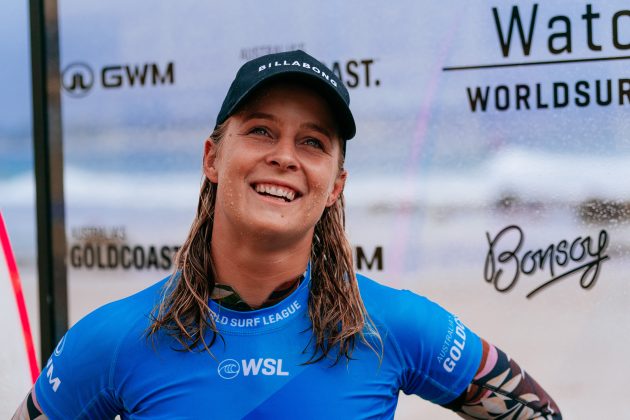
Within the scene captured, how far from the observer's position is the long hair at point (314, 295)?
52.5 inches

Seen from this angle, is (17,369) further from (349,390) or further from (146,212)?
(349,390)

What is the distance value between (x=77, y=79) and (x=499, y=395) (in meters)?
1.54

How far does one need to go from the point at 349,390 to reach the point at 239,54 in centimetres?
114

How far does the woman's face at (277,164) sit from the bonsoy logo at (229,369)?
23cm

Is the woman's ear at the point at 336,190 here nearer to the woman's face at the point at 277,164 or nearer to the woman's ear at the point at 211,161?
Result: the woman's face at the point at 277,164

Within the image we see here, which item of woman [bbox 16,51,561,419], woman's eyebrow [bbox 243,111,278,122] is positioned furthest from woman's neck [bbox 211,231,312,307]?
woman's eyebrow [bbox 243,111,278,122]

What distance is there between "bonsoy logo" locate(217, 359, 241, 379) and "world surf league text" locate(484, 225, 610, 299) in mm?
882

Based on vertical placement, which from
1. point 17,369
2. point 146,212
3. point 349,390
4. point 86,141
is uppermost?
point 86,141

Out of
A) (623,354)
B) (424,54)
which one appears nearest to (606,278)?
(623,354)

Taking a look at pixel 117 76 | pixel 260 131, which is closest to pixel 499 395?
pixel 260 131

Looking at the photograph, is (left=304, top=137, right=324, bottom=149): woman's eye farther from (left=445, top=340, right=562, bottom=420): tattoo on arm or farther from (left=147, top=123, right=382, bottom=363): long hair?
(left=445, top=340, right=562, bottom=420): tattoo on arm

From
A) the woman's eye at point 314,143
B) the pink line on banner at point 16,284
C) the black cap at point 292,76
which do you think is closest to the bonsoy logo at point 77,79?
the pink line on banner at point 16,284

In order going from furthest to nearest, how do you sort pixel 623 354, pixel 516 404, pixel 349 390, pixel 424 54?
pixel 424 54
pixel 623 354
pixel 516 404
pixel 349 390

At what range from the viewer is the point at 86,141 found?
221 centimetres
